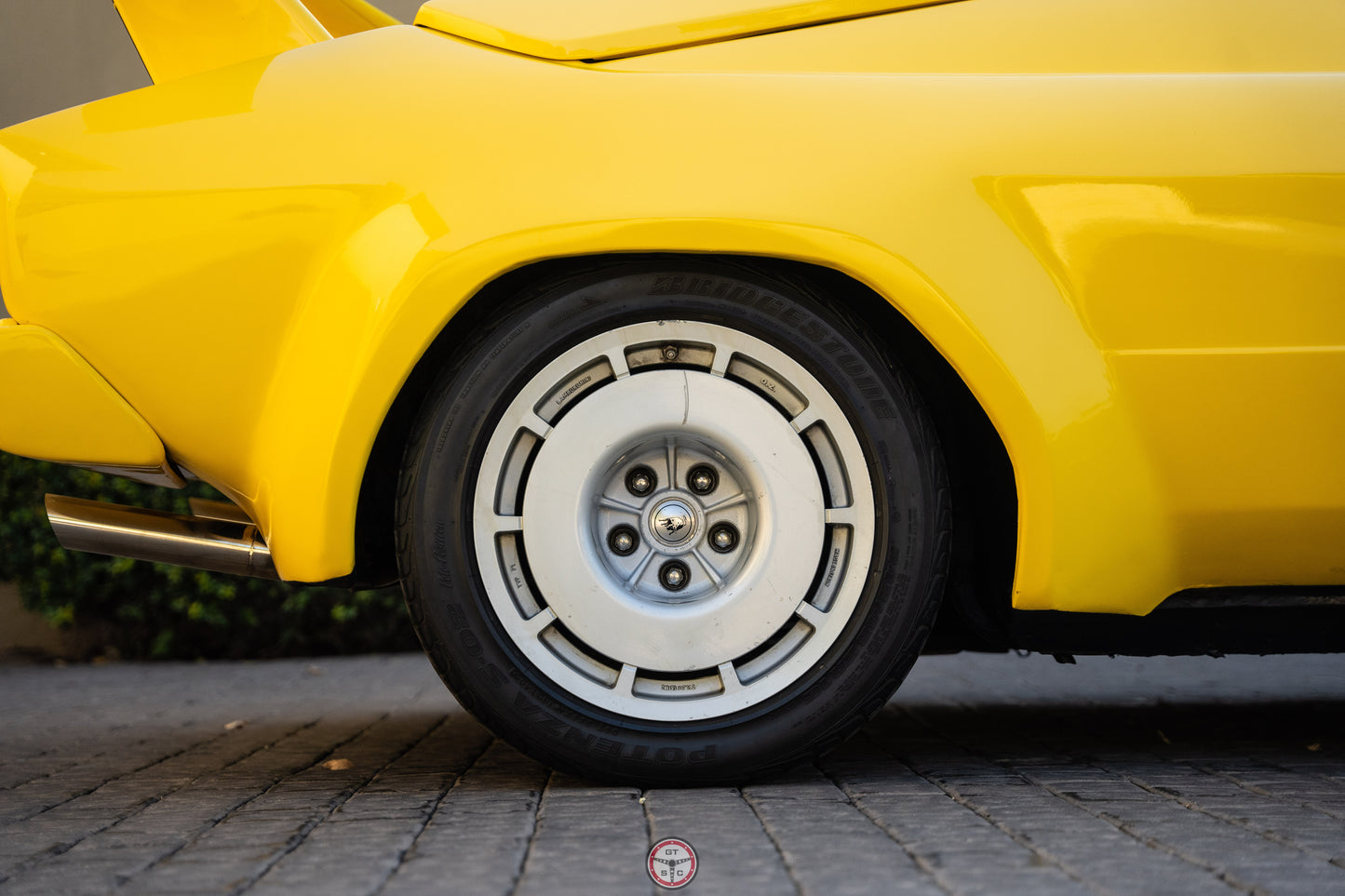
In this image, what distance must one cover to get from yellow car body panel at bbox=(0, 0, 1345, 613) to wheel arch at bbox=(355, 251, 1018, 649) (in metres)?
0.12

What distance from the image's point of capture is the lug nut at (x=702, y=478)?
2198mm

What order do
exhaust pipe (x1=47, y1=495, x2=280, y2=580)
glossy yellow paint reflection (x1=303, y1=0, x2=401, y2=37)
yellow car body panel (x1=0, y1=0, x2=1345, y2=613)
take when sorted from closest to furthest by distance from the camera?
1. yellow car body panel (x1=0, y1=0, x2=1345, y2=613)
2. exhaust pipe (x1=47, y1=495, x2=280, y2=580)
3. glossy yellow paint reflection (x1=303, y1=0, x2=401, y2=37)

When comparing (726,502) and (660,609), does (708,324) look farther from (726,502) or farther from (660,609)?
(660,609)

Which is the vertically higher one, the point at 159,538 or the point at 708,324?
the point at 708,324

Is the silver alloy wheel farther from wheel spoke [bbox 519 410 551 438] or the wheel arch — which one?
the wheel arch

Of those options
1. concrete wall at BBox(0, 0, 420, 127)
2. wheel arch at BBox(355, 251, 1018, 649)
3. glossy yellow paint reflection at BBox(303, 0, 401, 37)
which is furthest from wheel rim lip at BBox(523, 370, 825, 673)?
concrete wall at BBox(0, 0, 420, 127)

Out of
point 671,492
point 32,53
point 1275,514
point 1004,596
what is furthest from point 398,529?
point 32,53

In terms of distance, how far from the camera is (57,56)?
6.33 meters

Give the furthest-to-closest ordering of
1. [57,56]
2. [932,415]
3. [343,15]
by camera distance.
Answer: [57,56]
[343,15]
[932,415]

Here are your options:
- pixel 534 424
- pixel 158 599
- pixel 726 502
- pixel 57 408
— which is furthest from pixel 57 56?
pixel 726 502

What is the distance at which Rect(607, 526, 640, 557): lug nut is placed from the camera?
2.19 meters

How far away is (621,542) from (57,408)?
1.09 meters

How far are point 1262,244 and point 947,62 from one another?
0.68m

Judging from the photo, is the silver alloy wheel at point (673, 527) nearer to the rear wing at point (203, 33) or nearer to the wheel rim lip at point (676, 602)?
the wheel rim lip at point (676, 602)
